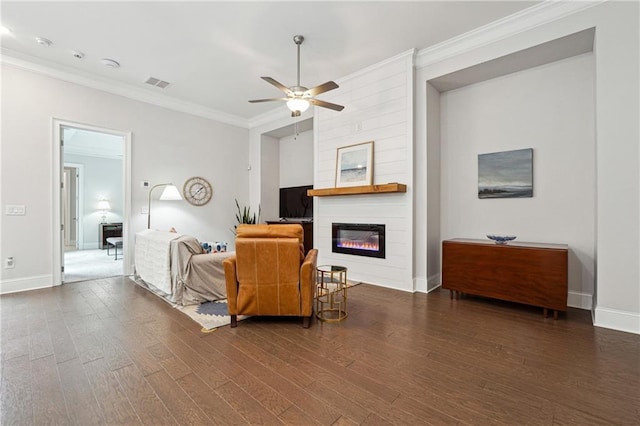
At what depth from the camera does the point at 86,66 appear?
421cm

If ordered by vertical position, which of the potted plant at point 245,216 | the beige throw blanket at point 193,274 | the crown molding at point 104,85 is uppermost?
the crown molding at point 104,85

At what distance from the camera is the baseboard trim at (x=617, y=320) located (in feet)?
8.40

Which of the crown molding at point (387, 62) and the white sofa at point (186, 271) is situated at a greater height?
the crown molding at point (387, 62)

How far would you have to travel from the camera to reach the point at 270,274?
8.68 feet

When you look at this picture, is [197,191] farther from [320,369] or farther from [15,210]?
[320,369]

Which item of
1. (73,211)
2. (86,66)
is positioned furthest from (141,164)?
(73,211)

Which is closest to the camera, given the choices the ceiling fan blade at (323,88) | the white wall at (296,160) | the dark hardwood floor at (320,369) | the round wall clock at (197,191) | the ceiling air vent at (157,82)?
the dark hardwood floor at (320,369)

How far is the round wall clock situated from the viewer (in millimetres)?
5723

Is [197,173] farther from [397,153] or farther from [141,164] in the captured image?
[397,153]

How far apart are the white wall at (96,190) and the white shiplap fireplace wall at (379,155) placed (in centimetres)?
760

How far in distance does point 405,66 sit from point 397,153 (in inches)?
45.7

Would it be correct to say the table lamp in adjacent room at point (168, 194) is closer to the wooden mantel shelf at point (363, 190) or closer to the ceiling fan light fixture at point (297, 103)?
the wooden mantel shelf at point (363, 190)

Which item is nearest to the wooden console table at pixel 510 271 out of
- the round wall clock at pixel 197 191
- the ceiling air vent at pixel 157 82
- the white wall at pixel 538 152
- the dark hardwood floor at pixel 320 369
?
the dark hardwood floor at pixel 320 369

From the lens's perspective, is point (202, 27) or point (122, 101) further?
point (122, 101)
